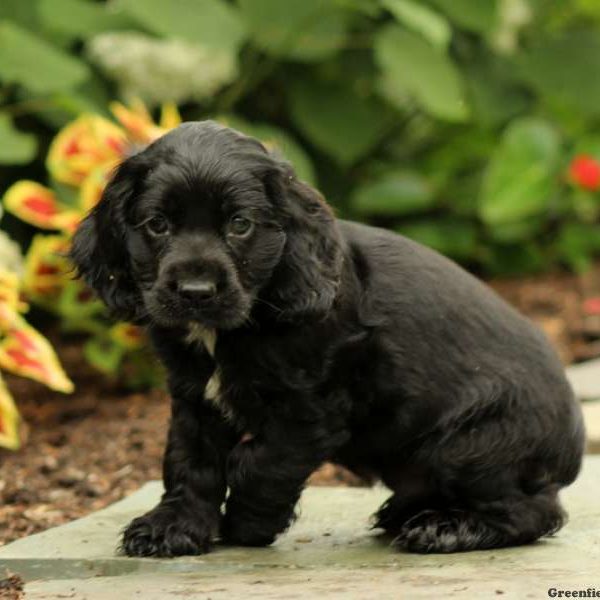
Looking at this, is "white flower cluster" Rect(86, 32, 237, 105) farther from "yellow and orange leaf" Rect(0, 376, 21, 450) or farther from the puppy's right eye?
the puppy's right eye

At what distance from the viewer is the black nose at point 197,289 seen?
11.8ft

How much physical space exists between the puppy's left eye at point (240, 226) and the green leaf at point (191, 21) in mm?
2689

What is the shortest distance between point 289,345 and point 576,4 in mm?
5714

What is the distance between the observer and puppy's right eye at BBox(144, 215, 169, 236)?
371 cm

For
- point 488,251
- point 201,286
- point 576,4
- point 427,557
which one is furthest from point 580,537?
point 576,4

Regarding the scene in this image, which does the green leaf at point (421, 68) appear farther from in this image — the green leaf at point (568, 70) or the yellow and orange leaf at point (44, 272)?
the yellow and orange leaf at point (44, 272)

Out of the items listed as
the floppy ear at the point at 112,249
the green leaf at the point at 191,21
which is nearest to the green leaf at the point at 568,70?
the green leaf at the point at 191,21

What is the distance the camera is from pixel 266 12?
266 inches

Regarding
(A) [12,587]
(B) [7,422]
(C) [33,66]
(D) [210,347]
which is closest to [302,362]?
(D) [210,347]

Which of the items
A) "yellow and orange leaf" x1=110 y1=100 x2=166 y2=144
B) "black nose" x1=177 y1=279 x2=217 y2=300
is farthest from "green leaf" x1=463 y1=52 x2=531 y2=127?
"black nose" x1=177 y1=279 x2=217 y2=300

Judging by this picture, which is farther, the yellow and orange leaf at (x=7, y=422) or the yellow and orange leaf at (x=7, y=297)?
the yellow and orange leaf at (x=7, y=297)

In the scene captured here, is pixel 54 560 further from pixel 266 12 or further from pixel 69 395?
pixel 266 12

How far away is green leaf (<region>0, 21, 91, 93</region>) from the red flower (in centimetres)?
308

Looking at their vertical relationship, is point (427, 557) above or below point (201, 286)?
below
